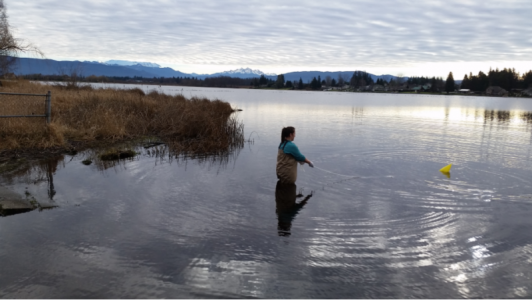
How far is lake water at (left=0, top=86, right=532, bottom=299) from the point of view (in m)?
4.89

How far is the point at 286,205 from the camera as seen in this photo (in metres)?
8.34

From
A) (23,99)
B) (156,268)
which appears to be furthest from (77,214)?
(23,99)

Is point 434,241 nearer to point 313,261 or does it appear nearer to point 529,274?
point 529,274

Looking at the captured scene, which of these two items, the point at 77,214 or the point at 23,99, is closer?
the point at 77,214

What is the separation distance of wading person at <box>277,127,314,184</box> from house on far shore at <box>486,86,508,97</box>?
16175 centimetres

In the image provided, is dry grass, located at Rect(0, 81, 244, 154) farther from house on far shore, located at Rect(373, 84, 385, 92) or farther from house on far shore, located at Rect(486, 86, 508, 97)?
house on far shore, located at Rect(373, 84, 385, 92)

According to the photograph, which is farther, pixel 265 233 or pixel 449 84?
pixel 449 84

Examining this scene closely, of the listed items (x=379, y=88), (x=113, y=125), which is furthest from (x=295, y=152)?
(x=379, y=88)

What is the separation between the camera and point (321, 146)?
1662cm

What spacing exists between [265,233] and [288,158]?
3.10 m

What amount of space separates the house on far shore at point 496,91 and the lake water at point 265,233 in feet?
513

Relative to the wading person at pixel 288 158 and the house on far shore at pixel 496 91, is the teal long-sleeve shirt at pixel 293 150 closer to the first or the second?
the wading person at pixel 288 158

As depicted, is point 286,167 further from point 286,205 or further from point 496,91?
point 496,91

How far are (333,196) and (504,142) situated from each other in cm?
1355
